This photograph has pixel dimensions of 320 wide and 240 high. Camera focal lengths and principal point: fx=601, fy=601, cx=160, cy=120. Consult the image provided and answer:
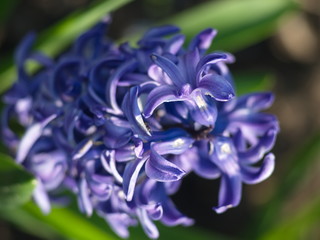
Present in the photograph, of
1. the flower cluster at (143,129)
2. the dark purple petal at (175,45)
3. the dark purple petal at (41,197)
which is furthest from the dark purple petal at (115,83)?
the dark purple petal at (41,197)

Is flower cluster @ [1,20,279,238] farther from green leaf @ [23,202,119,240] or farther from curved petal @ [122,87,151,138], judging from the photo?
green leaf @ [23,202,119,240]

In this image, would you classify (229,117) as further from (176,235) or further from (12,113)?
(176,235)

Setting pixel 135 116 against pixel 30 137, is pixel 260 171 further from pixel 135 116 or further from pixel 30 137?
pixel 30 137

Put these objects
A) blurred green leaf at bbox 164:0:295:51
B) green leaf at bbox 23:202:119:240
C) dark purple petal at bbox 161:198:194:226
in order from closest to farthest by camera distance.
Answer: dark purple petal at bbox 161:198:194:226
green leaf at bbox 23:202:119:240
blurred green leaf at bbox 164:0:295:51

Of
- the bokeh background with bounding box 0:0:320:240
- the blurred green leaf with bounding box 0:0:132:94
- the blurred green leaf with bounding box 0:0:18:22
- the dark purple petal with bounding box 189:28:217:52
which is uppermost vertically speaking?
the blurred green leaf with bounding box 0:0:18:22

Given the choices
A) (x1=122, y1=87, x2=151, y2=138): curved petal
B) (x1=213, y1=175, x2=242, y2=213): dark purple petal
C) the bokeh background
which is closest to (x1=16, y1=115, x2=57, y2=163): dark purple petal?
(x1=122, y1=87, x2=151, y2=138): curved petal

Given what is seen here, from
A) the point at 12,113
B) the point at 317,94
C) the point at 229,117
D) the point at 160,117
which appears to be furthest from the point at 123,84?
the point at 317,94
